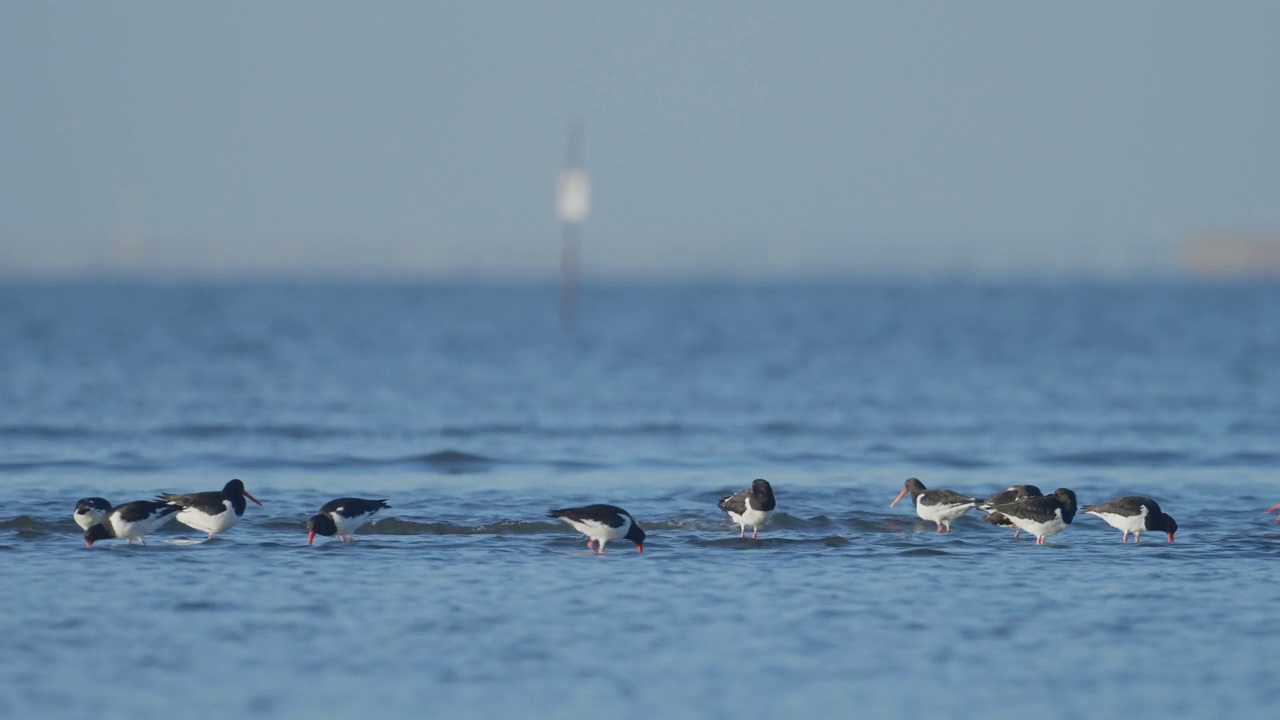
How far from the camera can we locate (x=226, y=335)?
210ft

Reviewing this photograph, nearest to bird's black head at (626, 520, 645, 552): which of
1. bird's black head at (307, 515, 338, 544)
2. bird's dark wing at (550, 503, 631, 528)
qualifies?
bird's dark wing at (550, 503, 631, 528)

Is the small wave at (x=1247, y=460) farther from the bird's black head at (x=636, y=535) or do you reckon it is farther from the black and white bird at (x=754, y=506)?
the bird's black head at (x=636, y=535)

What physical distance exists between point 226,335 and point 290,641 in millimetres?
53641

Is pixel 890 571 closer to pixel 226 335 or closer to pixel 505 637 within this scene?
pixel 505 637

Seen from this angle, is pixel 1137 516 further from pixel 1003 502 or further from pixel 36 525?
pixel 36 525

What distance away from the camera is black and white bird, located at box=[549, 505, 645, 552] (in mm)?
16875

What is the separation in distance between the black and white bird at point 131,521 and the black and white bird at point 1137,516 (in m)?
10.9

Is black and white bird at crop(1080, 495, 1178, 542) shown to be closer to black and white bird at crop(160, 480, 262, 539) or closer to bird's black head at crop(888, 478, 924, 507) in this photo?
bird's black head at crop(888, 478, 924, 507)

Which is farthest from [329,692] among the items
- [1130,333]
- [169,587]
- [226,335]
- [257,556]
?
[1130,333]

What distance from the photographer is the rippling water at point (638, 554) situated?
11453mm

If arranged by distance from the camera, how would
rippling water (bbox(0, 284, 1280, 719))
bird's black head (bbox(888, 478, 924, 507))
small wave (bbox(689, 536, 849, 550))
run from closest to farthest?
1. rippling water (bbox(0, 284, 1280, 719))
2. small wave (bbox(689, 536, 849, 550))
3. bird's black head (bbox(888, 478, 924, 507))

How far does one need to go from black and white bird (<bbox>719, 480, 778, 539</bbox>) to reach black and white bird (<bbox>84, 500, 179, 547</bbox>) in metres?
6.51

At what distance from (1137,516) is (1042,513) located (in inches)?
45.2

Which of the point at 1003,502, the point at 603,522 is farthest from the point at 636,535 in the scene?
the point at 1003,502
